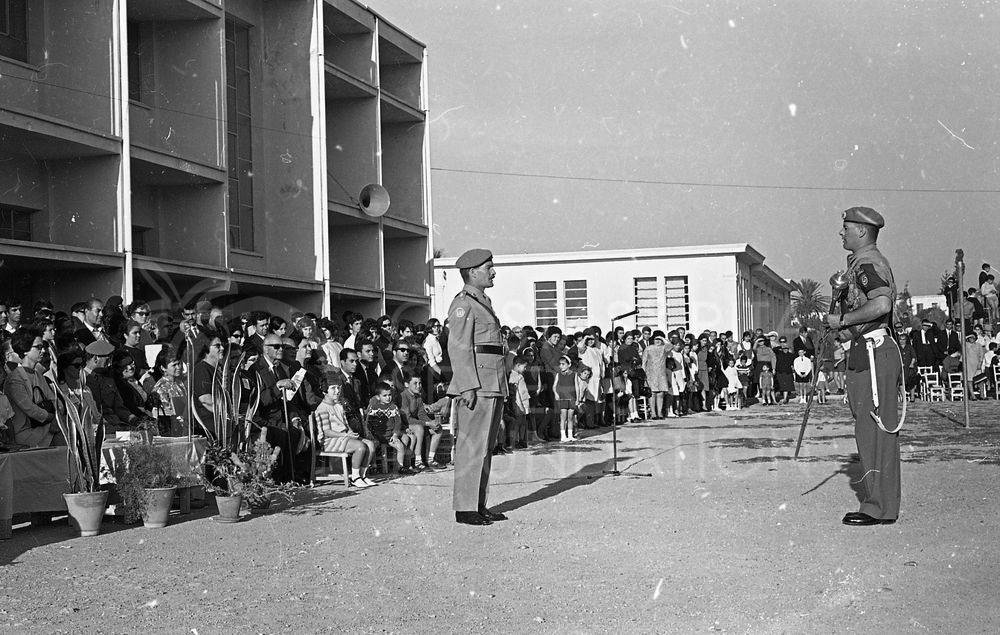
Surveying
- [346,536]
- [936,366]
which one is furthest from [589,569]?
[936,366]

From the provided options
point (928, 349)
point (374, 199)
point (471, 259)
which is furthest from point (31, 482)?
point (928, 349)

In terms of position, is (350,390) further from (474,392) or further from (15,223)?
(15,223)

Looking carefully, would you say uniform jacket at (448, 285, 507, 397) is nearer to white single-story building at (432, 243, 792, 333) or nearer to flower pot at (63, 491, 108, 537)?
flower pot at (63, 491, 108, 537)

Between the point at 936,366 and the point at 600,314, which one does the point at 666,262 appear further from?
the point at 936,366

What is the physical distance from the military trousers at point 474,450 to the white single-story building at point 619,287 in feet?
110

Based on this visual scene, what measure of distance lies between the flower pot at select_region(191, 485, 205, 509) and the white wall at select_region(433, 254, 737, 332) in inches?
1253

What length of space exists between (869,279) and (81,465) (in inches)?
261

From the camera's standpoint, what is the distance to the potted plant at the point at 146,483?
9.21 metres

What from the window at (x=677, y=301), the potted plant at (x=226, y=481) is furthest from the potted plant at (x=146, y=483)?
the window at (x=677, y=301)

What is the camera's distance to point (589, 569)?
22.1ft

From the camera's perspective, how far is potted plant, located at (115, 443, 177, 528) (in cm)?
921

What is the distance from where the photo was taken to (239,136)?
24.8 metres

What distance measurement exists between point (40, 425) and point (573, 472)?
5810 millimetres

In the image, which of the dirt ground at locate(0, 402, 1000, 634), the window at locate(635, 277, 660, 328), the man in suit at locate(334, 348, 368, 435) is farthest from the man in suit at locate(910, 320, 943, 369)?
the man in suit at locate(334, 348, 368, 435)
